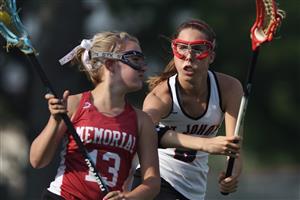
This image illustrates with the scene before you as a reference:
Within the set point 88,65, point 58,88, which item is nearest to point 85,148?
point 88,65

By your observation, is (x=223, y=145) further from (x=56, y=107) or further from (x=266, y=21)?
(x=56, y=107)

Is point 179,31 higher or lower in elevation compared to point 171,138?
higher

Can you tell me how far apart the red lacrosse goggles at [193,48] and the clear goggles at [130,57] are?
447 mm

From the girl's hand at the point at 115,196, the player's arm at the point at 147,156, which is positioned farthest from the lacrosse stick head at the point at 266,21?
the girl's hand at the point at 115,196

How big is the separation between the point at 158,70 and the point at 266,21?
45.4 ft

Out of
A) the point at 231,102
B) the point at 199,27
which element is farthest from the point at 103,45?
the point at 231,102

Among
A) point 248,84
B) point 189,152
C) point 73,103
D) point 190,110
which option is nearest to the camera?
point 73,103

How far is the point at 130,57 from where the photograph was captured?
7.03 metres

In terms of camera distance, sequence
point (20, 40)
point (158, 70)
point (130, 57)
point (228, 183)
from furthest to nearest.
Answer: point (158, 70)
point (228, 183)
point (130, 57)
point (20, 40)

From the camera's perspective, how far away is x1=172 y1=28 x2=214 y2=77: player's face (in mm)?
7422

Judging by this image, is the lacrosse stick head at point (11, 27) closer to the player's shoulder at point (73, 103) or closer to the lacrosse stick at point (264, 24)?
the player's shoulder at point (73, 103)

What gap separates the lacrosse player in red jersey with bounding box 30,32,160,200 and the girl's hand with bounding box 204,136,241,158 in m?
0.37

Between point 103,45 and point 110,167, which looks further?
point 103,45

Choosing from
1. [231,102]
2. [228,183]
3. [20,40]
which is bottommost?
[228,183]
